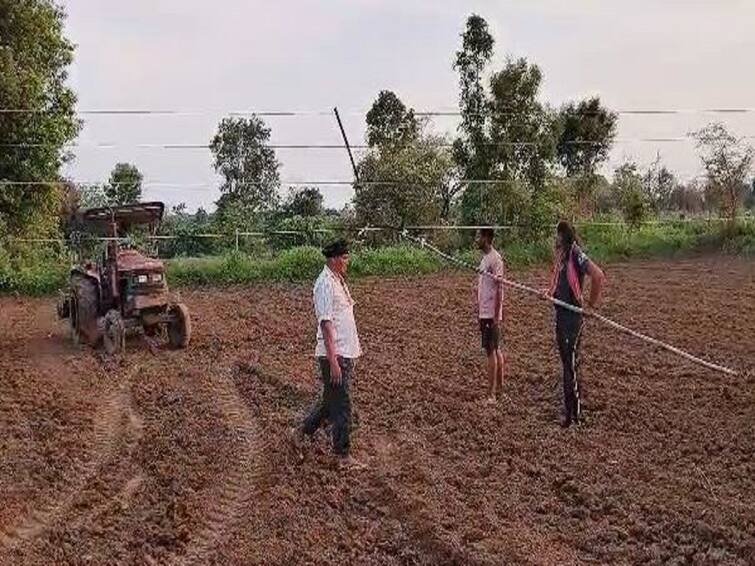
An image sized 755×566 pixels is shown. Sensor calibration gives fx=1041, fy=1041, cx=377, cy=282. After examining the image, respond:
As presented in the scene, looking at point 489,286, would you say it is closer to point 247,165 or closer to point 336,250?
point 336,250

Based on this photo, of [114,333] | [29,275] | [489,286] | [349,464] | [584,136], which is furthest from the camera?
[584,136]

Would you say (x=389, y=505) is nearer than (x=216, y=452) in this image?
Yes

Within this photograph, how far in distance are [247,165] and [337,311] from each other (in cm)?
2054

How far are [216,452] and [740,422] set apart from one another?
439 cm

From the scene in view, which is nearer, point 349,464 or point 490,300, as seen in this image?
point 349,464

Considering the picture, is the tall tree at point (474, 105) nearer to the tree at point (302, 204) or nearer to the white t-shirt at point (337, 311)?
the tree at point (302, 204)

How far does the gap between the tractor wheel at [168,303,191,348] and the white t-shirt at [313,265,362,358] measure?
5.86 meters

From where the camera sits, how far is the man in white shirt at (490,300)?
977cm

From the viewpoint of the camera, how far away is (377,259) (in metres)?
23.2

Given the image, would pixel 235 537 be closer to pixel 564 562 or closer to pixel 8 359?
pixel 564 562

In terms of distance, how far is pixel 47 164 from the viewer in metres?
22.2

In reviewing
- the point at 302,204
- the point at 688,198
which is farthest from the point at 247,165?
the point at 688,198

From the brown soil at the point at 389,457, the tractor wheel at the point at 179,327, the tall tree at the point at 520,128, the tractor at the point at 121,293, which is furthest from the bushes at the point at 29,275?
the tall tree at the point at 520,128

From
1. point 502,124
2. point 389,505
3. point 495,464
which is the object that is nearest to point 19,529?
point 389,505
